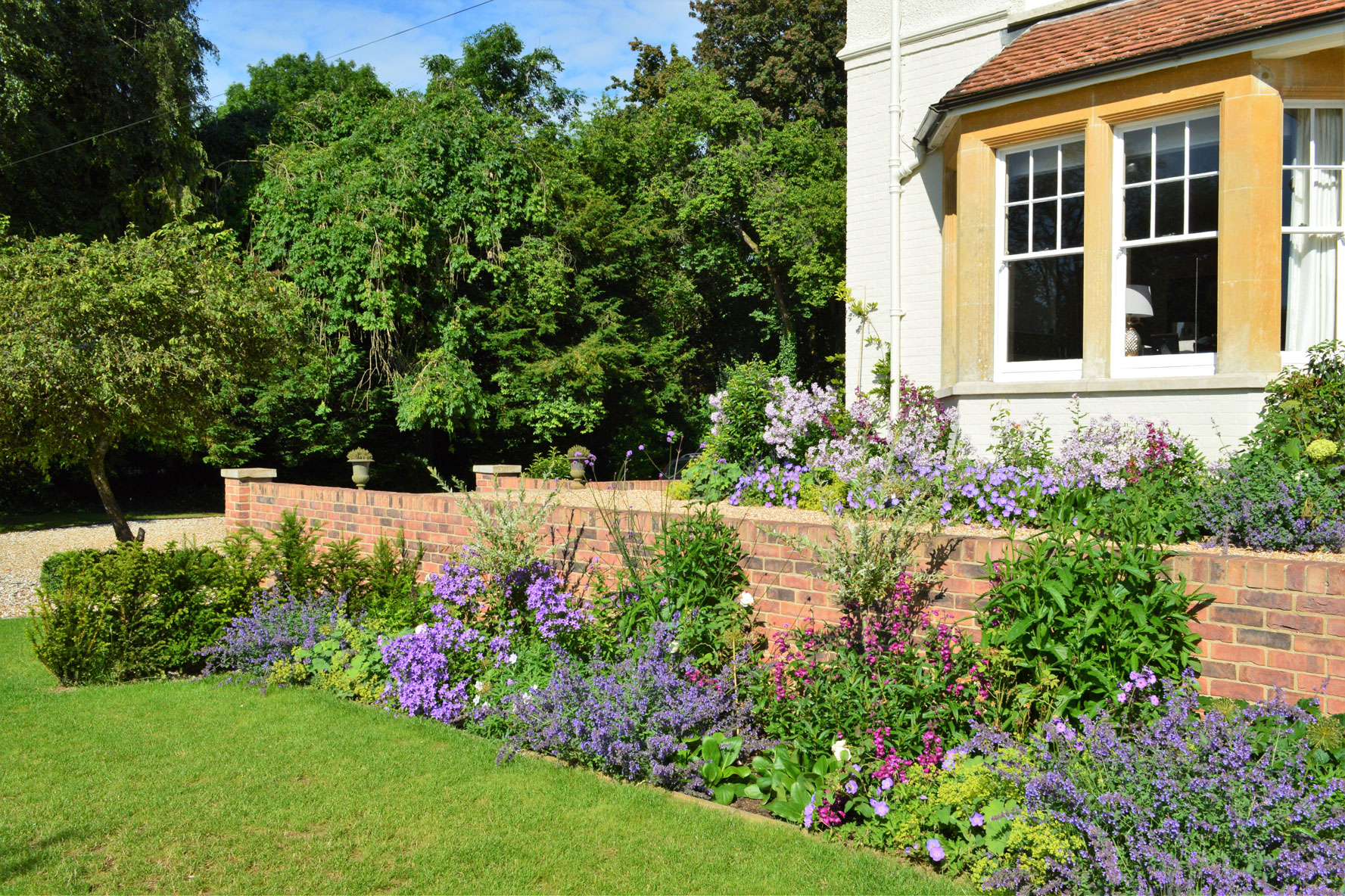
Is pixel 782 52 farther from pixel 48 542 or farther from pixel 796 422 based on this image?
pixel 796 422

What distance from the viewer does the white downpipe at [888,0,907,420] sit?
915 centimetres

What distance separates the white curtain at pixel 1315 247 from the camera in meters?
6.59

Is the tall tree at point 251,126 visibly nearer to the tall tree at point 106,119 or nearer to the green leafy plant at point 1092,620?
the tall tree at point 106,119

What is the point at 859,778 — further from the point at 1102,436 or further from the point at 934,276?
the point at 934,276

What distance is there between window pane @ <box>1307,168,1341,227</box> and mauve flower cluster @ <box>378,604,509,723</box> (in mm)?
6488

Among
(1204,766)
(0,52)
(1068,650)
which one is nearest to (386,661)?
(1068,650)

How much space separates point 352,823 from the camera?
4062 millimetres

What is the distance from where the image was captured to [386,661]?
6.14 metres

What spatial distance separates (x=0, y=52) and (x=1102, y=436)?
18307 mm

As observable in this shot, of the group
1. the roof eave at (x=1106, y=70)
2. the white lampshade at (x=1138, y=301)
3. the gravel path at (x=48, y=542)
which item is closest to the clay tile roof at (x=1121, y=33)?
the roof eave at (x=1106, y=70)

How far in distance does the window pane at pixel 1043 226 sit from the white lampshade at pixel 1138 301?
0.78m

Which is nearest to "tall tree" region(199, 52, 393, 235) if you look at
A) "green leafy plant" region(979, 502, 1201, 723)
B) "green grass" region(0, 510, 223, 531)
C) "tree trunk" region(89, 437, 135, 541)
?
"green grass" region(0, 510, 223, 531)

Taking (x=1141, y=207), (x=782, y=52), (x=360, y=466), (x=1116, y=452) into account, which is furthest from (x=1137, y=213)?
(x=782, y=52)

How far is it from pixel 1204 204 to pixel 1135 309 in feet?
2.85
